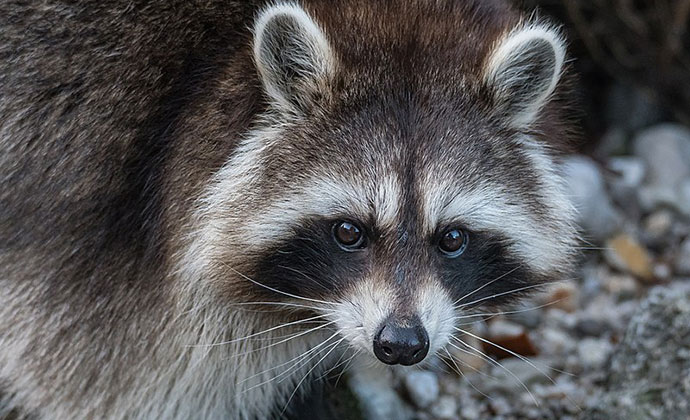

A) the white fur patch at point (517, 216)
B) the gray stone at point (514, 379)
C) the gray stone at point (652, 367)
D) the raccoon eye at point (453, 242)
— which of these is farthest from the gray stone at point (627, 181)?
the raccoon eye at point (453, 242)

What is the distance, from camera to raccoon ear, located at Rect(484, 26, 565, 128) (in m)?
3.43

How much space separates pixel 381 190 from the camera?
10.7 ft

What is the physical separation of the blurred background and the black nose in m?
0.52

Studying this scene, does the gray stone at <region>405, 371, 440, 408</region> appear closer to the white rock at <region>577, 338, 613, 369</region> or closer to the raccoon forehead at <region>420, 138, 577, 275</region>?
the white rock at <region>577, 338, 613, 369</region>

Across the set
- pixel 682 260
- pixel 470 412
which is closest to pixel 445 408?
pixel 470 412

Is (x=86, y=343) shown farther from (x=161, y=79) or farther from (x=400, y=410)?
(x=400, y=410)

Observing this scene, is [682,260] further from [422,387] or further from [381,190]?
[381,190]

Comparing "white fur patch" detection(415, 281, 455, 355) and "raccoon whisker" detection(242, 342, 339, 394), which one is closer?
"white fur patch" detection(415, 281, 455, 355)

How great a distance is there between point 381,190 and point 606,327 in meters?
2.43

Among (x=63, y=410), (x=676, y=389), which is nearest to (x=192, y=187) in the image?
(x=63, y=410)

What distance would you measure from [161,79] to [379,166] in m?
0.85

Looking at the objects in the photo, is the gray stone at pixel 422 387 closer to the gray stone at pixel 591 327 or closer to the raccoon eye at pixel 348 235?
the gray stone at pixel 591 327

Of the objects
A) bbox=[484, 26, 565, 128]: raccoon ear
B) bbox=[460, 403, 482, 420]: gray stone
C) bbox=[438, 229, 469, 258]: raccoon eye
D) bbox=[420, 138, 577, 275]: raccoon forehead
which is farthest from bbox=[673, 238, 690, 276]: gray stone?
bbox=[438, 229, 469, 258]: raccoon eye

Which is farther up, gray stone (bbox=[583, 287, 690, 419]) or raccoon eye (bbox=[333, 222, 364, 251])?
raccoon eye (bbox=[333, 222, 364, 251])
